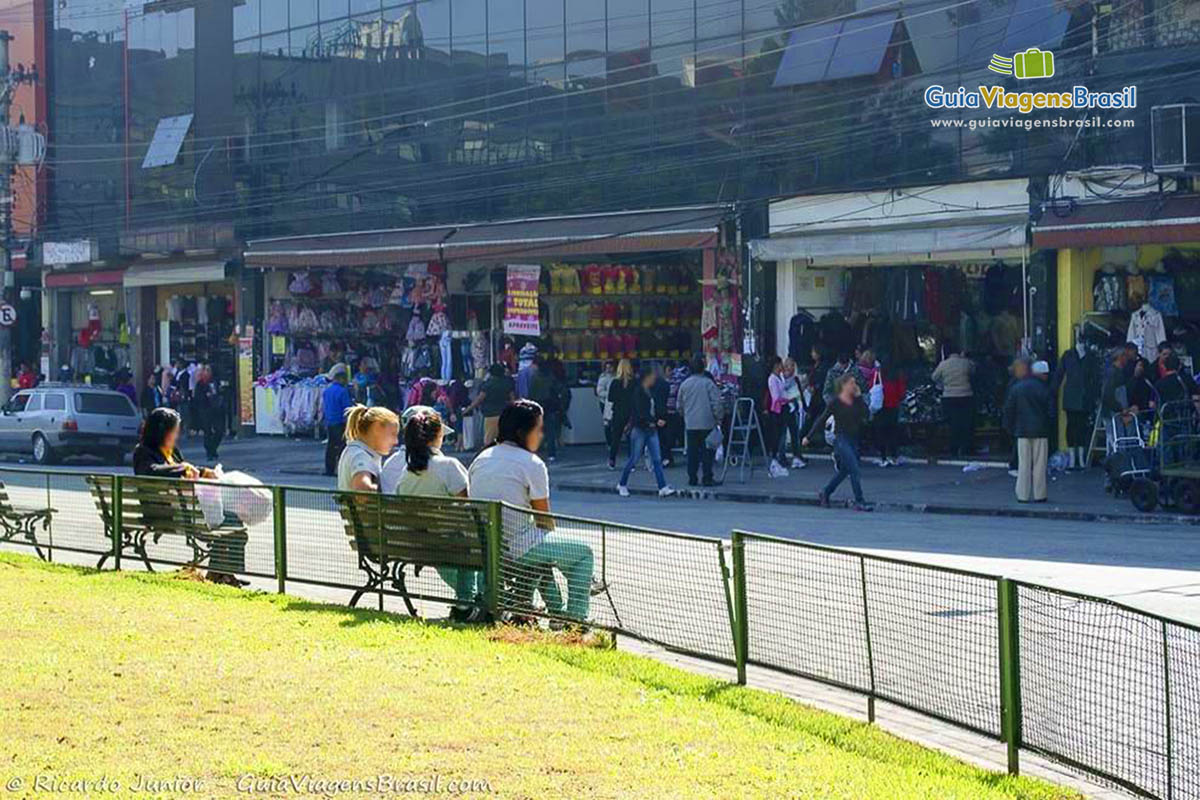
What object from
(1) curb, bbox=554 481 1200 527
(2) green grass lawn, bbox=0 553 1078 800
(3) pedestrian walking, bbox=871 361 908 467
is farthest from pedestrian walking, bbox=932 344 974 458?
(2) green grass lawn, bbox=0 553 1078 800

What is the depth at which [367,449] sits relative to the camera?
12734 millimetres

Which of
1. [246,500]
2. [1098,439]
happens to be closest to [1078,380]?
[1098,439]

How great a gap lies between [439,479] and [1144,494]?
1108 cm

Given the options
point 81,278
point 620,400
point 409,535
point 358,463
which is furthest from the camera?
point 81,278

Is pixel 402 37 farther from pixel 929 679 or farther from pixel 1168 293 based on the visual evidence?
pixel 929 679

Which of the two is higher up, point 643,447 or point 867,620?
point 643,447

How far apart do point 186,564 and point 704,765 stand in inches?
328

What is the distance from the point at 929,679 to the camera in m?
8.20

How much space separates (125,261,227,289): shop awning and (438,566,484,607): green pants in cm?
2973

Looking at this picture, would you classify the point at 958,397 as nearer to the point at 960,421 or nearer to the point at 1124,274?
the point at 960,421

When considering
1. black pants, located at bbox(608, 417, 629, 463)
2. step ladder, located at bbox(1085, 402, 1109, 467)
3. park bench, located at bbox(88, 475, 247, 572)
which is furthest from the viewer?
black pants, located at bbox(608, 417, 629, 463)

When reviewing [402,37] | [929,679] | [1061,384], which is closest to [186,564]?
[929,679]

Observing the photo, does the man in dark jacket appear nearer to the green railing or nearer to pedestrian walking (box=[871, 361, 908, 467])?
pedestrian walking (box=[871, 361, 908, 467])

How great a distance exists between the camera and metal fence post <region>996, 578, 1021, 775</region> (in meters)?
7.46
